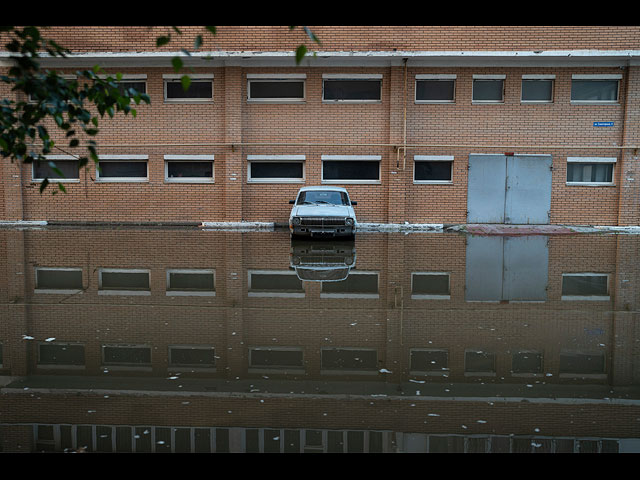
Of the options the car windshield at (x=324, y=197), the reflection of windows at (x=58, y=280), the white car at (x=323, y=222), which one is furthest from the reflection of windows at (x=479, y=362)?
the car windshield at (x=324, y=197)

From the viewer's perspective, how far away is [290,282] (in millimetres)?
10109

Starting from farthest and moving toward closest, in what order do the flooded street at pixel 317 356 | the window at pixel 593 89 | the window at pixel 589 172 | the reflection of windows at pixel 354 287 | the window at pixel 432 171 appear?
the window at pixel 432 171 < the window at pixel 589 172 < the window at pixel 593 89 < the reflection of windows at pixel 354 287 < the flooded street at pixel 317 356

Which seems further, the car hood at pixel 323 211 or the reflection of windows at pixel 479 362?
the car hood at pixel 323 211

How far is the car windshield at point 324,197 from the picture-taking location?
674 inches

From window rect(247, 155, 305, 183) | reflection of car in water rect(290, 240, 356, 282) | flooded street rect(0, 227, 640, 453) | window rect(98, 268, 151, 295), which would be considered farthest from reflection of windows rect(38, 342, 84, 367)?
window rect(247, 155, 305, 183)

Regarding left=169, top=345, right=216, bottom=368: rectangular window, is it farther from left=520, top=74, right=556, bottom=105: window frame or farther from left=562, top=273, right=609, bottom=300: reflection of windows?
left=520, top=74, right=556, bottom=105: window frame

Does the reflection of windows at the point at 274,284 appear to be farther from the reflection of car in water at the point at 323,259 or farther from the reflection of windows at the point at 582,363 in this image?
the reflection of windows at the point at 582,363

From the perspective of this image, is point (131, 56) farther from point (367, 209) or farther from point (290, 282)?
point (290, 282)

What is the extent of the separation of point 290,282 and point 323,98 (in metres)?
11.5

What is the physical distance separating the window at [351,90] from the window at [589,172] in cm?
688

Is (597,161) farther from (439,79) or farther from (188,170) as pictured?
(188,170)

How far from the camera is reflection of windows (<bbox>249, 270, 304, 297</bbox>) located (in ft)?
30.3

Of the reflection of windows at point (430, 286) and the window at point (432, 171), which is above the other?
the window at point (432, 171)
